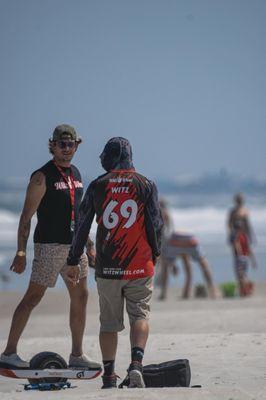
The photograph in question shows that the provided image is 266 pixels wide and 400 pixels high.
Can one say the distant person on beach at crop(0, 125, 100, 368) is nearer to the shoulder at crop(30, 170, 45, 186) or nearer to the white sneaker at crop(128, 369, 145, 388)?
the shoulder at crop(30, 170, 45, 186)

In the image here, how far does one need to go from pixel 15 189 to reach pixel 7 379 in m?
64.7

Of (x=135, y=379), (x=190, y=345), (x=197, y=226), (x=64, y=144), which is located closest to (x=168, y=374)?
(x=135, y=379)

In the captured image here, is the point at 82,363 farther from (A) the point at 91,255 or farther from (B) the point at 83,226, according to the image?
(B) the point at 83,226

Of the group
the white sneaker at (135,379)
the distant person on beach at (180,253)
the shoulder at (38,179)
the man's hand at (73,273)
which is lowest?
the white sneaker at (135,379)

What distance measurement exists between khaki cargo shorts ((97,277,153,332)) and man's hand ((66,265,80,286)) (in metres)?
0.27

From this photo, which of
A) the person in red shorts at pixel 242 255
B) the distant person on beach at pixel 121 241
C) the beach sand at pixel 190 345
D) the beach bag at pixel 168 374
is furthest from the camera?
the person in red shorts at pixel 242 255

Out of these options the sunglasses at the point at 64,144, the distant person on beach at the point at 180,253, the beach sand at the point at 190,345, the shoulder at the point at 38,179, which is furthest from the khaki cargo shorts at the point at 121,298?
the distant person on beach at the point at 180,253

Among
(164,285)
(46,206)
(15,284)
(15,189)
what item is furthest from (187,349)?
(15,189)

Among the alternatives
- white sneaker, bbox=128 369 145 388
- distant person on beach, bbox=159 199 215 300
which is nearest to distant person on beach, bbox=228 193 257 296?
distant person on beach, bbox=159 199 215 300

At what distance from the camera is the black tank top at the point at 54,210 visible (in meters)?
8.81

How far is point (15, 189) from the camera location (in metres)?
73.6

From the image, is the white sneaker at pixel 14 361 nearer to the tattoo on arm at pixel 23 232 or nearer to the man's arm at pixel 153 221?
the tattoo on arm at pixel 23 232

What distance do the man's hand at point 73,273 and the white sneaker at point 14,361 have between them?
73 cm

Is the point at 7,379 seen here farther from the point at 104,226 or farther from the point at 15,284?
the point at 15,284
